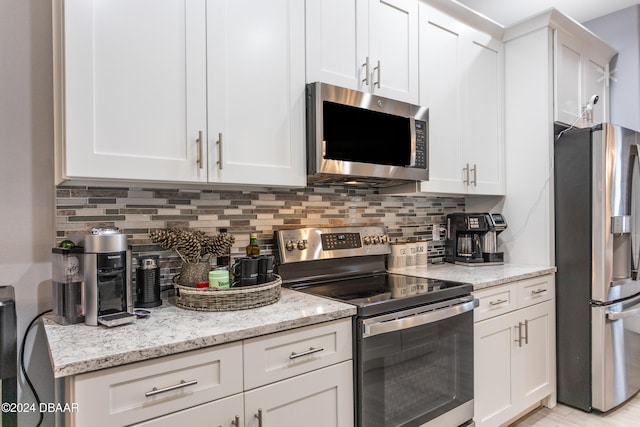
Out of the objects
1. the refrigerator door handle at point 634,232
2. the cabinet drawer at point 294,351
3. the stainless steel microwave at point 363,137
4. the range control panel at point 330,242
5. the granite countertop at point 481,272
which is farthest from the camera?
the refrigerator door handle at point 634,232

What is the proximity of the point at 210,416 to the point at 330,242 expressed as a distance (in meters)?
1.12

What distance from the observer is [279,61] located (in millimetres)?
1674

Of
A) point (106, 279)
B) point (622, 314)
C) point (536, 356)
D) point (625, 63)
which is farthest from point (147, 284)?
point (625, 63)

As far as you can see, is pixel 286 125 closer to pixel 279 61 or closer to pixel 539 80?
pixel 279 61

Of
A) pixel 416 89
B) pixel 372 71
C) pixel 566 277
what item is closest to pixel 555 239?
pixel 566 277

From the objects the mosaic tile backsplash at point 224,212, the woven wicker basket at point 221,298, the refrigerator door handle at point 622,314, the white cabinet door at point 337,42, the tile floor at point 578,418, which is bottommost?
the tile floor at point 578,418

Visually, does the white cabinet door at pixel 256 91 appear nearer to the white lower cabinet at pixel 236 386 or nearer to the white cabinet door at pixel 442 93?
the white lower cabinet at pixel 236 386

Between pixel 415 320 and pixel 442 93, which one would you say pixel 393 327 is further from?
pixel 442 93

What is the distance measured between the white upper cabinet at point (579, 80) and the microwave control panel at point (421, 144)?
1076mm

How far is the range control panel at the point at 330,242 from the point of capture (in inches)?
76.7

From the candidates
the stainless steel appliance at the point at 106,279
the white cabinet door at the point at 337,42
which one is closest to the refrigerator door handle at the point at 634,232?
the white cabinet door at the point at 337,42

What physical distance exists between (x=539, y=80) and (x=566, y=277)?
4.14 feet

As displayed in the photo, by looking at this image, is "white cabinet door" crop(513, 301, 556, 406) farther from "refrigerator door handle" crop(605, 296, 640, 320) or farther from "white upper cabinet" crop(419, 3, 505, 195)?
"white upper cabinet" crop(419, 3, 505, 195)

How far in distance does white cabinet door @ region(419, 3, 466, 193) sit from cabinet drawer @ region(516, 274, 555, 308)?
0.66 m
